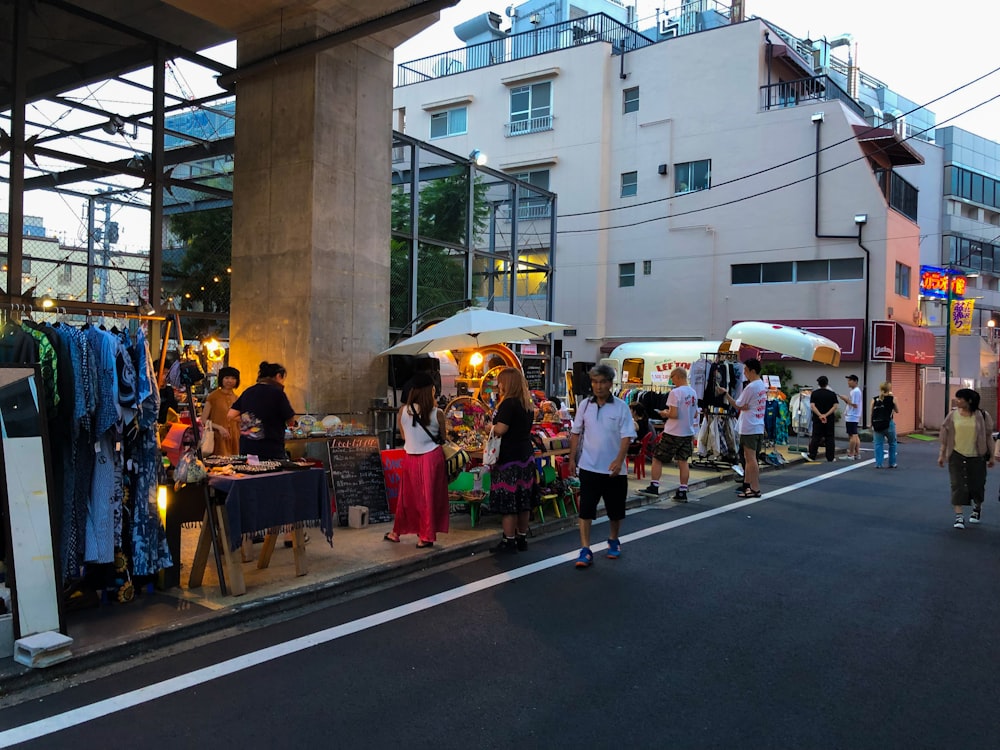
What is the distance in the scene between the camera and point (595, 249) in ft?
95.8

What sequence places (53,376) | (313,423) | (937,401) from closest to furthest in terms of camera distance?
(53,376)
(313,423)
(937,401)

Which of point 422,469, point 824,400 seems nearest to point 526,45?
point 824,400

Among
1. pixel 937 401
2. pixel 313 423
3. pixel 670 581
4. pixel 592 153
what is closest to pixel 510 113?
pixel 592 153

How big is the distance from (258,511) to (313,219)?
4.87m

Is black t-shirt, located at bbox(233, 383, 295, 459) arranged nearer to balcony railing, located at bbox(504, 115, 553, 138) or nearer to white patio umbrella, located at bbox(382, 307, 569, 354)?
white patio umbrella, located at bbox(382, 307, 569, 354)

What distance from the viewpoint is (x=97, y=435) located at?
17.3 feet

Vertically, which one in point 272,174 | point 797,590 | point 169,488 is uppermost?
point 272,174

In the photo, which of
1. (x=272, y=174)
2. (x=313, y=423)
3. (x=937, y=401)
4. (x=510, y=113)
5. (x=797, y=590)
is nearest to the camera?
(x=797, y=590)

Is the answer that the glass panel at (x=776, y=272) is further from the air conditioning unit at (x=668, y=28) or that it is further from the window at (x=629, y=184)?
the air conditioning unit at (x=668, y=28)

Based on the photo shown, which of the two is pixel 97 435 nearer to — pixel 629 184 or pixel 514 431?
pixel 514 431

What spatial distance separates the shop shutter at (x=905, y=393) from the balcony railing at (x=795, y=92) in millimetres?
9459

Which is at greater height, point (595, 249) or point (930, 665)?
point (595, 249)

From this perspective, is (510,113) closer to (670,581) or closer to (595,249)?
(595,249)

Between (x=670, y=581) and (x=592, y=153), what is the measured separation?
81.2ft
